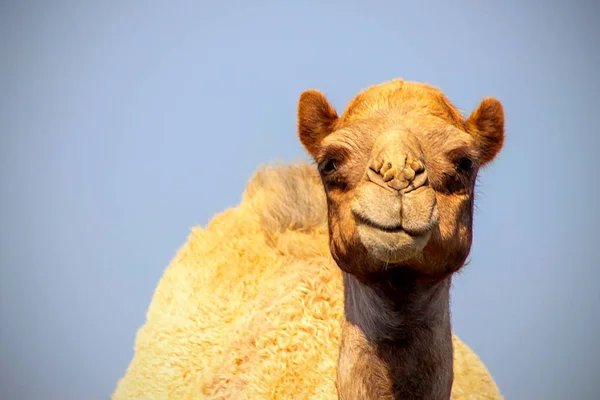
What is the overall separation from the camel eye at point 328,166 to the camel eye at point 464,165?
1.87 feet

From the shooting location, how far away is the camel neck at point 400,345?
4.19 metres

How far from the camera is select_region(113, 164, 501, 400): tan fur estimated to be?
5.31 m

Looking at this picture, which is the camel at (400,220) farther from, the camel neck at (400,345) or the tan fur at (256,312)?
the tan fur at (256,312)

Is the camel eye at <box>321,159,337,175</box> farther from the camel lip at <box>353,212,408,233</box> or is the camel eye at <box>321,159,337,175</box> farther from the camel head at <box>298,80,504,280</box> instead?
the camel lip at <box>353,212,408,233</box>

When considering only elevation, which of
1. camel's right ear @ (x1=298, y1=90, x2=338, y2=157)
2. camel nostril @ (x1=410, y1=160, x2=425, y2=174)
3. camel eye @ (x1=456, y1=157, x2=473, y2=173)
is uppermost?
camel's right ear @ (x1=298, y1=90, x2=338, y2=157)

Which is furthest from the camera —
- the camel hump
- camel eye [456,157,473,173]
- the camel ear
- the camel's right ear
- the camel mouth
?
the camel hump

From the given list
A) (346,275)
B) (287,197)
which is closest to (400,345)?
(346,275)

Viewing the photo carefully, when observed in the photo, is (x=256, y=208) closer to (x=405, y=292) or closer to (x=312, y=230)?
(x=312, y=230)

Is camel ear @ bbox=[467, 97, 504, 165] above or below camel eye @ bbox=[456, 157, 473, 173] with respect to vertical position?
above

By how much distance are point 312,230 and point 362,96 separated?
226 cm

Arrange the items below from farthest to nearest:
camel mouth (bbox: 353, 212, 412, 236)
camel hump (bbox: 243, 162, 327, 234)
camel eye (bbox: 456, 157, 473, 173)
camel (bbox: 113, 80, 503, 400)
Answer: camel hump (bbox: 243, 162, 327, 234) → camel eye (bbox: 456, 157, 473, 173) → camel (bbox: 113, 80, 503, 400) → camel mouth (bbox: 353, 212, 412, 236)

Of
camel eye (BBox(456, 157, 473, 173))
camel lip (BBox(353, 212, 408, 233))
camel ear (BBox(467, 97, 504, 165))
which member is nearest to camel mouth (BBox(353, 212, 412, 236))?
camel lip (BBox(353, 212, 408, 233))

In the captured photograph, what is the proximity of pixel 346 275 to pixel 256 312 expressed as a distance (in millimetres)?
1408

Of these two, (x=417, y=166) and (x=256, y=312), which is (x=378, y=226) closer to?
(x=417, y=166)
